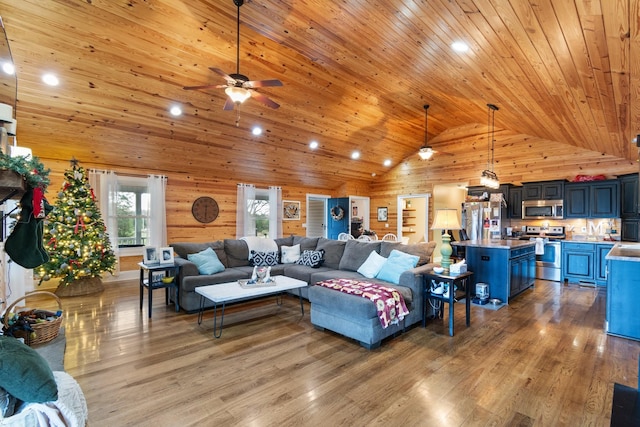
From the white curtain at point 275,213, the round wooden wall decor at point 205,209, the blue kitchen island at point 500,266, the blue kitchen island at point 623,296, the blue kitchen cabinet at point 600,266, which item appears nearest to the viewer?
the blue kitchen island at point 623,296

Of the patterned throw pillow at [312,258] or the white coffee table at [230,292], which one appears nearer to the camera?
the white coffee table at [230,292]

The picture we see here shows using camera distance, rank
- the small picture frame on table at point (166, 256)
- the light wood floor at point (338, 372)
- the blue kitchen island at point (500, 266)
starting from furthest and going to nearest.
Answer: the blue kitchen island at point (500, 266)
the small picture frame on table at point (166, 256)
the light wood floor at point (338, 372)

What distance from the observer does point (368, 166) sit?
8930 millimetres

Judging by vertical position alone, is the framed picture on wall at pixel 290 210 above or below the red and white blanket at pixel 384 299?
above

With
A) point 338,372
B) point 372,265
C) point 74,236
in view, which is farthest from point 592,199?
point 74,236

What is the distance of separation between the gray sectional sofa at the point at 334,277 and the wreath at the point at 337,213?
3.47 meters

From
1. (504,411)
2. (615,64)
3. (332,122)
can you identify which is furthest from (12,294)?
(615,64)

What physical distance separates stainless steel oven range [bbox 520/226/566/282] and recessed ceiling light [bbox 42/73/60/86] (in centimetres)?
829

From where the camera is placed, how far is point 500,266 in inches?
187

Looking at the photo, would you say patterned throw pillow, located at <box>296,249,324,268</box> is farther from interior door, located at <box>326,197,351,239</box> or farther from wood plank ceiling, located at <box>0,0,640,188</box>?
interior door, located at <box>326,197,351,239</box>

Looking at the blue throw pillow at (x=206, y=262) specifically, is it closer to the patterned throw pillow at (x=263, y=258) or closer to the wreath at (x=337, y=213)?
the patterned throw pillow at (x=263, y=258)

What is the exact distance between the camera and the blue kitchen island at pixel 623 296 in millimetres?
3387

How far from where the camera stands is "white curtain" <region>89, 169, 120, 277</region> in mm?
5934

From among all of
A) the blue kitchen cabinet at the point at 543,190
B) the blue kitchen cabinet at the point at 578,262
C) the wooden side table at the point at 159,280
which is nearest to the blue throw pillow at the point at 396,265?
the wooden side table at the point at 159,280
